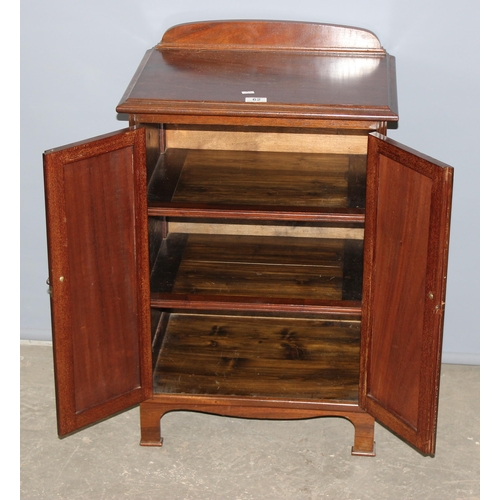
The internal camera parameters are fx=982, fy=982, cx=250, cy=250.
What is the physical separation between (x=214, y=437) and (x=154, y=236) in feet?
2.58

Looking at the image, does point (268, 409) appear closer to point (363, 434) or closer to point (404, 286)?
point (363, 434)

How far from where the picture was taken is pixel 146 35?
3.58 m

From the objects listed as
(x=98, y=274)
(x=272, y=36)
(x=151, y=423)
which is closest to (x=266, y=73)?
(x=272, y=36)

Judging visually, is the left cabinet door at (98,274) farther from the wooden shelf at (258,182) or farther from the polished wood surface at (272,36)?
the polished wood surface at (272,36)

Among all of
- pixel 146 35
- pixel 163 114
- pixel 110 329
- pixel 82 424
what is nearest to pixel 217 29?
pixel 146 35

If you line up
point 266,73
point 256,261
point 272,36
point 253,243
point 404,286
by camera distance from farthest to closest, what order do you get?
point 253,243, point 256,261, point 272,36, point 266,73, point 404,286

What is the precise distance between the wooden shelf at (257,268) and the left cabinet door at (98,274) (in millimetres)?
188

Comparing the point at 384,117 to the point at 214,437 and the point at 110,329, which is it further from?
the point at 214,437

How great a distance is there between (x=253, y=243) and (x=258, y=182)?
1.42ft

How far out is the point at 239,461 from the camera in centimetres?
355

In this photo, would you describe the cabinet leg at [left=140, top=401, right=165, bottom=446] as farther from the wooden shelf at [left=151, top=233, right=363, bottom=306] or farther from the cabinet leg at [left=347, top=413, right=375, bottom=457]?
the cabinet leg at [left=347, top=413, right=375, bottom=457]

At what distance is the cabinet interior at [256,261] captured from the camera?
11.1 feet

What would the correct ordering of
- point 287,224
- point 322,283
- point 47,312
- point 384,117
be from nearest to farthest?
point 384,117, point 322,283, point 287,224, point 47,312

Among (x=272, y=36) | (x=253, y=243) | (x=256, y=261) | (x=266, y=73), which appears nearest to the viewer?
(x=266, y=73)
